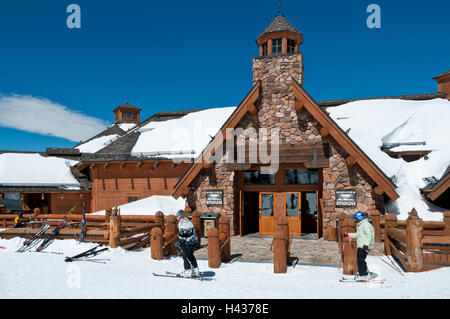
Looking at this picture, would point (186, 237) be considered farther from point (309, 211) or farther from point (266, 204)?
point (309, 211)

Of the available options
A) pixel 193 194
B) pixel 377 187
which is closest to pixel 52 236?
pixel 193 194

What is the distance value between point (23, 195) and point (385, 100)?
2438cm

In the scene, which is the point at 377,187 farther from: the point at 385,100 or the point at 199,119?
the point at 199,119

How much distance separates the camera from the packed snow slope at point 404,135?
13742 millimetres

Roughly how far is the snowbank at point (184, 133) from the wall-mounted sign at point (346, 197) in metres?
8.75

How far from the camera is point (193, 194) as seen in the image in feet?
46.0

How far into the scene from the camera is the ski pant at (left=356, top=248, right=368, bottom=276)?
7.48 metres

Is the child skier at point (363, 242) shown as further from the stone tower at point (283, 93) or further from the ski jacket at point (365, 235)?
the stone tower at point (283, 93)

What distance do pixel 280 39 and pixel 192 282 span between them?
36.5 feet

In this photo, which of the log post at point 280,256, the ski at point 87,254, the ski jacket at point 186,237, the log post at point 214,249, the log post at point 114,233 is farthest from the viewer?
the log post at point 114,233

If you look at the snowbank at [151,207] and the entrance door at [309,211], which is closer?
the snowbank at [151,207]

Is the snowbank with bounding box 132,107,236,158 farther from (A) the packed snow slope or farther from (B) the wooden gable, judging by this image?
(A) the packed snow slope

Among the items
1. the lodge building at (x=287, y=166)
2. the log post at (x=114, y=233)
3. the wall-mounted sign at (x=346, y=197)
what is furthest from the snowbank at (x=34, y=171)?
the wall-mounted sign at (x=346, y=197)

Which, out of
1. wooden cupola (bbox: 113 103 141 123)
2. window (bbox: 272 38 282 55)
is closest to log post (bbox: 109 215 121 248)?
window (bbox: 272 38 282 55)
